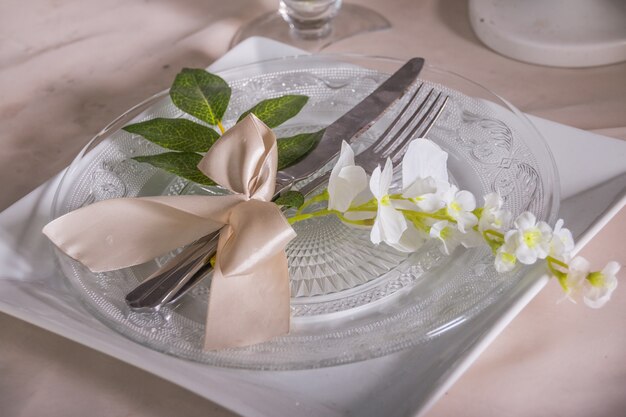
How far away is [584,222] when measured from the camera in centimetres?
49

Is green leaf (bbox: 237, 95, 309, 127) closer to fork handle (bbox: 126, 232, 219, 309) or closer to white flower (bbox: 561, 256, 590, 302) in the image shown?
fork handle (bbox: 126, 232, 219, 309)

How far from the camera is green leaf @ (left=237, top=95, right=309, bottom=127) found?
57 cm

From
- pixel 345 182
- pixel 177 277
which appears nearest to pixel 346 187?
pixel 345 182

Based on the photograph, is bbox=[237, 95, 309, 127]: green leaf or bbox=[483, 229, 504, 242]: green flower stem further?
bbox=[237, 95, 309, 127]: green leaf

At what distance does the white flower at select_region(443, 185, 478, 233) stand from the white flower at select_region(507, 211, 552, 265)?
0.03 metres

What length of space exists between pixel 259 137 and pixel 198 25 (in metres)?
0.41

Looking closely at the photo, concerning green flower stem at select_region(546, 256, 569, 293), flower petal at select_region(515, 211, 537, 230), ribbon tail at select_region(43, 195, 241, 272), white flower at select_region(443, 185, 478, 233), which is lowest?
ribbon tail at select_region(43, 195, 241, 272)

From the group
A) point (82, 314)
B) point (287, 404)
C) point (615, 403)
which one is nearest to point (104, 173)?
point (82, 314)

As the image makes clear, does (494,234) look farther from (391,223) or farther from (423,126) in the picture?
(423,126)

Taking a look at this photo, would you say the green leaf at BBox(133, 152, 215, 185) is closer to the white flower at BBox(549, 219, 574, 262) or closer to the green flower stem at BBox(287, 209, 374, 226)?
the green flower stem at BBox(287, 209, 374, 226)

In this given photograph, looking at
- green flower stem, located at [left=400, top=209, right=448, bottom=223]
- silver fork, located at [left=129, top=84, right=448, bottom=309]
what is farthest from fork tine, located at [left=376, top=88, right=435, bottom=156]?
green flower stem, located at [left=400, top=209, right=448, bottom=223]

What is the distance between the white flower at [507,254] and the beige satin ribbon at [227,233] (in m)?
0.11

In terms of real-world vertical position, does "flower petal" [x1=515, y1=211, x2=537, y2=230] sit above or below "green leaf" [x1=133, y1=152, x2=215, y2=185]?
above

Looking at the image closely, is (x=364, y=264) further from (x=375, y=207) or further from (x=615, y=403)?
(x=615, y=403)
